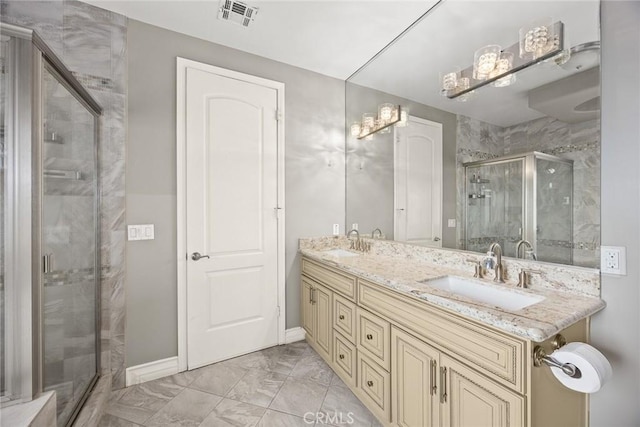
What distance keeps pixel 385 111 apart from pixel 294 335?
7.47 feet

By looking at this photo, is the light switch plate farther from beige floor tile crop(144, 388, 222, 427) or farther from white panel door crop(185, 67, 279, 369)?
beige floor tile crop(144, 388, 222, 427)

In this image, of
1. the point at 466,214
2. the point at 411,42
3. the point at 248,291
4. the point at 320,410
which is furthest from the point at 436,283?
the point at 411,42

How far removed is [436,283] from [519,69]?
4.25 feet

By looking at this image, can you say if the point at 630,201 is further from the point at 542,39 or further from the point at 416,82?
the point at 416,82

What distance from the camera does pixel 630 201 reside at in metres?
1.11

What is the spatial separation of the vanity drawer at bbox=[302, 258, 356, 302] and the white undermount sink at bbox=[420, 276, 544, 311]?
1.66 feet

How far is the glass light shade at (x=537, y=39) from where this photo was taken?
53.2 inches

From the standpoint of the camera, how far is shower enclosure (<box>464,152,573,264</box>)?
131 cm

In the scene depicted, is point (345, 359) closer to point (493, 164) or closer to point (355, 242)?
point (355, 242)

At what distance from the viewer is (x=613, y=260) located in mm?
1140

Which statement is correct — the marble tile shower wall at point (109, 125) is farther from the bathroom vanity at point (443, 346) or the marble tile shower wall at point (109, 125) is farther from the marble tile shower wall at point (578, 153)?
the marble tile shower wall at point (578, 153)

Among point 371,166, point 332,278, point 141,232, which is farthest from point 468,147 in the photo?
point 141,232

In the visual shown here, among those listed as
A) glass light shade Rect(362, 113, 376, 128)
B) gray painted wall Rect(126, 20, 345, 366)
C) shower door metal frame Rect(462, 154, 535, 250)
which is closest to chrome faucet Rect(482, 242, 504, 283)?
shower door metal frame Rect(462, 154, 535, 250)

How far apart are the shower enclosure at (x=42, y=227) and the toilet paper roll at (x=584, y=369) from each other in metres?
2.08
